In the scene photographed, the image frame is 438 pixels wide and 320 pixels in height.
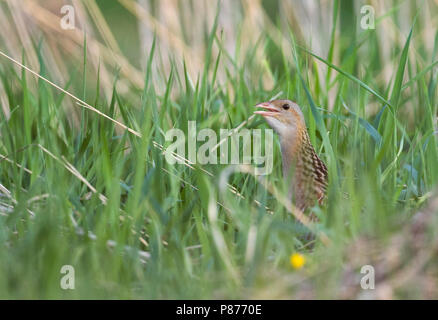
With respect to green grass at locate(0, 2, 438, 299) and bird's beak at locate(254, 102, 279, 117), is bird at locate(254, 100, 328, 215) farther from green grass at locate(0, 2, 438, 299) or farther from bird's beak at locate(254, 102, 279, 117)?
green grass at locate(0, 2, 438, 299)

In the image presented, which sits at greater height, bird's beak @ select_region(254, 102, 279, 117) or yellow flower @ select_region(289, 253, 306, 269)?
bird's beak @ select_region(254, 102, 279, 117)

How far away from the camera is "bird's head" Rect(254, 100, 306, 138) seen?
3457mm

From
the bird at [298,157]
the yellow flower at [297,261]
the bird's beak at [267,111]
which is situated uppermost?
the bird's beak at [267,111]

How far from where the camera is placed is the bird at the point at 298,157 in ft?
10.5

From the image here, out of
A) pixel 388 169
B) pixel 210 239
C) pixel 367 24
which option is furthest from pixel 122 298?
pixel 367 24

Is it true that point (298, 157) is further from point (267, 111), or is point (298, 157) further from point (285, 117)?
point (267, 111)

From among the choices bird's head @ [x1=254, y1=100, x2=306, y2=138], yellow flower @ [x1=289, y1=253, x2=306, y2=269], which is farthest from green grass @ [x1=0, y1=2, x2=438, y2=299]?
bird's head @ [x1=254, y1=100, x2=306, y2=138]

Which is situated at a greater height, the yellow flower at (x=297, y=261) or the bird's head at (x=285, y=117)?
the bird's head at (x=285, y=117)

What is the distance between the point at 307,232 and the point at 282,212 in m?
0.30

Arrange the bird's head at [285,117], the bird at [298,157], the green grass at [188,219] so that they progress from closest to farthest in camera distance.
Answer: the green grass at [188,219], the bird at [298,157], the bird's head at [285,117]

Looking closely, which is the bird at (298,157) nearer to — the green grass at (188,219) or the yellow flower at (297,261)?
the green grass at (188,219)

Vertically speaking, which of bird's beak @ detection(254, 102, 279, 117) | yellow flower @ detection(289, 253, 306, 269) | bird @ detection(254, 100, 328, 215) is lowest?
yellow flower @ detection(289, 253, 306, 269)

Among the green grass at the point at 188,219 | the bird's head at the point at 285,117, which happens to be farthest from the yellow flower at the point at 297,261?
the bird's head at the point at 285,117

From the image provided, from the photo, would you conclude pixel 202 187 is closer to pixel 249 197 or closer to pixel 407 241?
pixel 249 197
